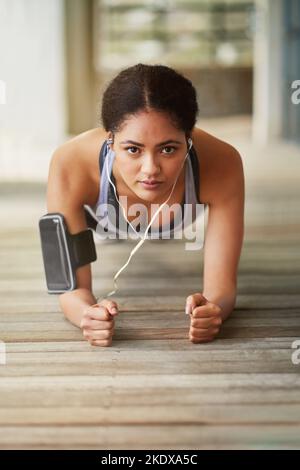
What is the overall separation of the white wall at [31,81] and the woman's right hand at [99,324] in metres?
2.95

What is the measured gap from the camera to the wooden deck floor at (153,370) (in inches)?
33.4

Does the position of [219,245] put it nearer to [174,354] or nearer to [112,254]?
[174,354]

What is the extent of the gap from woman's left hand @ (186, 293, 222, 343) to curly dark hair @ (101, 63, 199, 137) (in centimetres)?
27

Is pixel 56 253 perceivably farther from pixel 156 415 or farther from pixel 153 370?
pixel 156 415

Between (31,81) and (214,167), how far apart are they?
4.33 meters

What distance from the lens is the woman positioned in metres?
1.07

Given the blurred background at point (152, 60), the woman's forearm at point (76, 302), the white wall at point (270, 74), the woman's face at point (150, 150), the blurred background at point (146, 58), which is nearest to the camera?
the woman's face at point (150, 150)

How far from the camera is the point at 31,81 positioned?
5371 mm

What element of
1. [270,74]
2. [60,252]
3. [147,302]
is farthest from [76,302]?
[270,74]

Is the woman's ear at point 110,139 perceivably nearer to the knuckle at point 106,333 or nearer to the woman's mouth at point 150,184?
the woman's mouth at point 150,184

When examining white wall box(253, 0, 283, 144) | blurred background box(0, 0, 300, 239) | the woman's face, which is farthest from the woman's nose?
white wall box(253, 0, 283, 144)

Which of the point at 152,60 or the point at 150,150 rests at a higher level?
the point at 150,150

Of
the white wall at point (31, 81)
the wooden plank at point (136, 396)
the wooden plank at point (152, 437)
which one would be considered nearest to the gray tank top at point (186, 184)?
the wooden plank at point (136, 396)

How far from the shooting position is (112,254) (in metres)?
1.88
